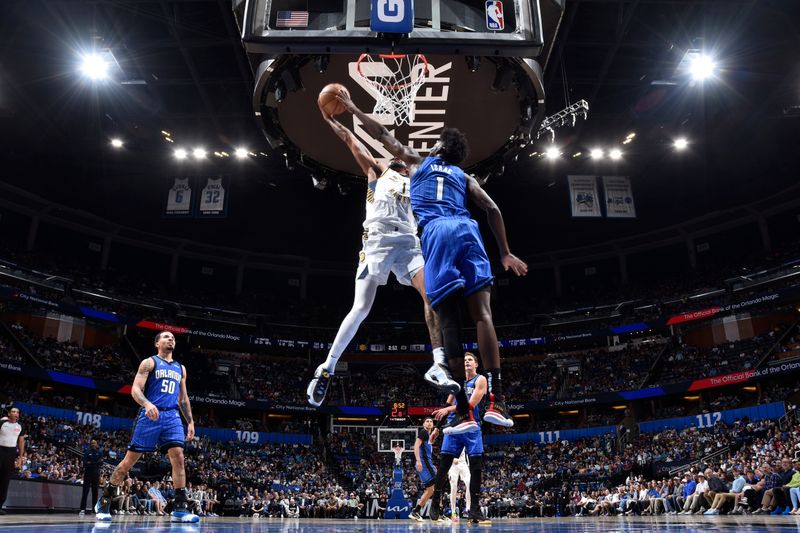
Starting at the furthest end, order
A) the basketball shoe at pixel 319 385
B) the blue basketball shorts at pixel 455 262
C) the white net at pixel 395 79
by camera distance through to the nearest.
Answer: the white net at pixel 395 79, the basketball shoe at pixel 319 385, the blue basketball shorts at pixel 455 262

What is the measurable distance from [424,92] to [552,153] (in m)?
13.2

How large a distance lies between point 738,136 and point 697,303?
10.7 m

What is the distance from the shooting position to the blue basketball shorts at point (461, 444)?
750 centimetres

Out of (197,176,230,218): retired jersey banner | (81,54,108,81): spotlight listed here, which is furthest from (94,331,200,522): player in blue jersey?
(197,176,230,218): retired jersey banner

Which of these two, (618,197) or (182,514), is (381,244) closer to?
(182,514)

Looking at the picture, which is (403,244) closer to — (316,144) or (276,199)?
(316,144)

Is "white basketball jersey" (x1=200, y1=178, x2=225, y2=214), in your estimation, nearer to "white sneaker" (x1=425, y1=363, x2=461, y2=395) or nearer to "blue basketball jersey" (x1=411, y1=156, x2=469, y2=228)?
"blue basketball jersey" (x1=411, y1=156, x2=469, y2=228)

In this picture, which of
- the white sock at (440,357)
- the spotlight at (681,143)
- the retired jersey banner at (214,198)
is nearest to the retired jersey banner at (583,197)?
the spotlight at (681,143)

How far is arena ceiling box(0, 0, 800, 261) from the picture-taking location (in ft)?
59.2

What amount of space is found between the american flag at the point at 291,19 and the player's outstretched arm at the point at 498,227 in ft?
9.04

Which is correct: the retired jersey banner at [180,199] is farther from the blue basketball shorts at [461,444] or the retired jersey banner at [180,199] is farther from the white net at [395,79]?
the blue basketball shorts at [461,444]

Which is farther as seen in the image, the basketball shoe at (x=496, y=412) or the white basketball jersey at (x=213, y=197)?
the white basketball jersey at (x=213, y=197)

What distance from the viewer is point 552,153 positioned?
77.1 feet

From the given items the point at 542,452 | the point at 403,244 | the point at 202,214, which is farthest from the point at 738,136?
the point at 403,244
